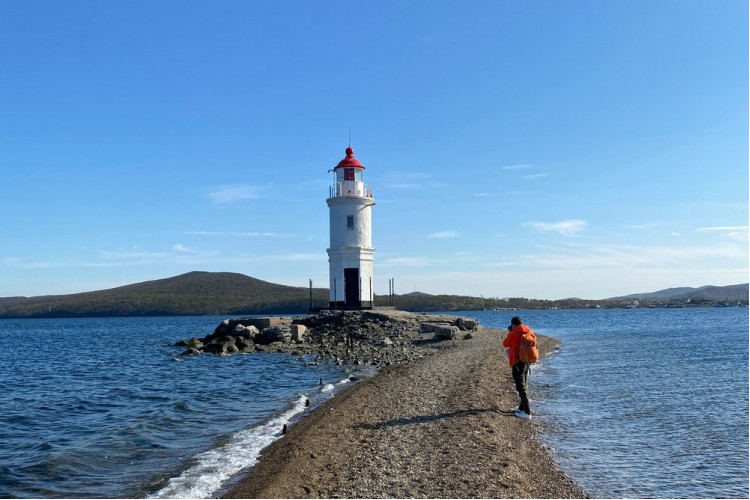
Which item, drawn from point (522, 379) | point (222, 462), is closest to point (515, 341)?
point (522, 379)

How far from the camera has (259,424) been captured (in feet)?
48.4

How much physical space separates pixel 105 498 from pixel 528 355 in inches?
345

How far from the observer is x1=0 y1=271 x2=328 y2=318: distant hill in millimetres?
146250

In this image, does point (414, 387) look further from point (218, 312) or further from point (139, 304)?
point (139, 304)

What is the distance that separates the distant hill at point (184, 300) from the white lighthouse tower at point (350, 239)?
92.9 meters

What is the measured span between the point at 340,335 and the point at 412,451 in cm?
2535

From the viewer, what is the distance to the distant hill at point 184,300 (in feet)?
480

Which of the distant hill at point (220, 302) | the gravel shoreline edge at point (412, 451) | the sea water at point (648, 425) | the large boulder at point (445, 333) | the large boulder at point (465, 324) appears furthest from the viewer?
the distant hill at point (220, 302)

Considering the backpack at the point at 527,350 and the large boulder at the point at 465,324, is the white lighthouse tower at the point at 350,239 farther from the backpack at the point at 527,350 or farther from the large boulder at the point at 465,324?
the backpack at the point at 527,350

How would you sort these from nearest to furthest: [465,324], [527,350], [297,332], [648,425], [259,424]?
[648,425] → [527,350] → [259,424] → [297,332] → [465,324]

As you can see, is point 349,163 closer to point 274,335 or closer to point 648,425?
point 274,335

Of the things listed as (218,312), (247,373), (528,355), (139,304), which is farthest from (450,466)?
(139,304)

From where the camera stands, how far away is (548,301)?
548 ft

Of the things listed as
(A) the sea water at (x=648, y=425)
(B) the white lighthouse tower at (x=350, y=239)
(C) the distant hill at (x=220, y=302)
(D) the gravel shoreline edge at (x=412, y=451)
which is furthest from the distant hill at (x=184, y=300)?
(D) the gravel shoreline edge at (x=412, y=451)
